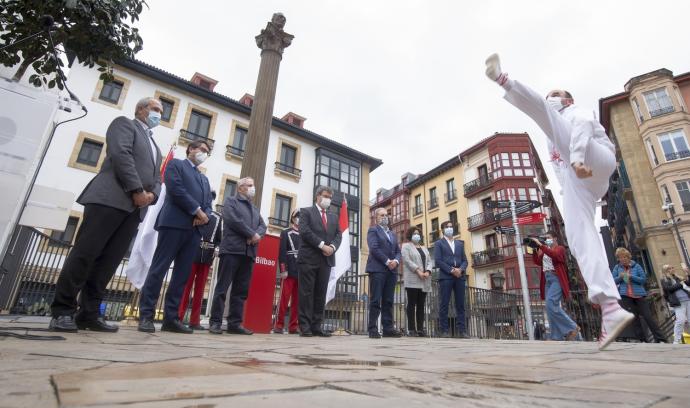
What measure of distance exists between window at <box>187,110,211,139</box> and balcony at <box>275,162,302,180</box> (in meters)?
4.20

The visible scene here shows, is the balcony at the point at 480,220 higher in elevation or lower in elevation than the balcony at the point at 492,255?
higher

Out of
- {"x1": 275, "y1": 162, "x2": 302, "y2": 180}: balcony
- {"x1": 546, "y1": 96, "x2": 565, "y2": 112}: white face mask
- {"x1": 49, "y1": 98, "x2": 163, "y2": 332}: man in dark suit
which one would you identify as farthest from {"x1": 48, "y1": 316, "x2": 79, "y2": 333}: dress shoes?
{"x1": 275, "y1": 162, "x2": 302, "y2": 180}: balcony

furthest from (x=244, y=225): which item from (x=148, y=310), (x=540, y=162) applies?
(x=540, y=162)

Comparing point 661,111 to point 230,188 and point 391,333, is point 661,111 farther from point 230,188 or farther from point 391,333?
point 391,333

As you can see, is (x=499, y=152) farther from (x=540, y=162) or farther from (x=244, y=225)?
(x=244, y=225)

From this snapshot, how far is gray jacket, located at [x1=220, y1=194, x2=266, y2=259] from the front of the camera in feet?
14.5

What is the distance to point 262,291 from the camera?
562 centimetres

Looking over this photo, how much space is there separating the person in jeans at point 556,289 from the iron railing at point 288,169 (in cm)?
1704

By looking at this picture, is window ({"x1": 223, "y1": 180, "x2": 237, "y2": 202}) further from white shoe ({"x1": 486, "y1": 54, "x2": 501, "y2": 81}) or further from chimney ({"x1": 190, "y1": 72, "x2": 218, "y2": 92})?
white shoe ({"x1": 486, "y1": 54, "x2": 501, "y2": 81})

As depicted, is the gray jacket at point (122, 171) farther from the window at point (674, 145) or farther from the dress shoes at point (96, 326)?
the window at point (674, 145)

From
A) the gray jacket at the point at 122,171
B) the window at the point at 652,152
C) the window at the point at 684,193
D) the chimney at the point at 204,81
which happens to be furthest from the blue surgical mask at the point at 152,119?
the window at the point at 652,152

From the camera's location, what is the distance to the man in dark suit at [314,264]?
4.75 m

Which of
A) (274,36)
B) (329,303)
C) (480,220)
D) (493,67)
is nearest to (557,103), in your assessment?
(493,67)

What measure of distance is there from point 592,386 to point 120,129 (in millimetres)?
3583
